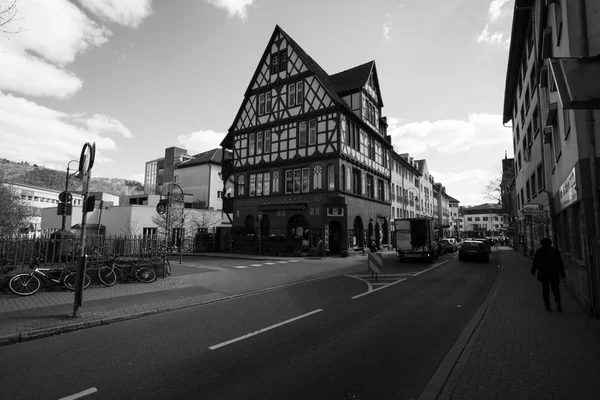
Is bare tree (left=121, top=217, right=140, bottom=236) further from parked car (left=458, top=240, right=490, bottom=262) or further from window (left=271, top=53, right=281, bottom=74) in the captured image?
parked car (left=458, top=240, right=490, bottom=262)

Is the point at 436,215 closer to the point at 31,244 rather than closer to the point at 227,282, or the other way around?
the point at 227,282

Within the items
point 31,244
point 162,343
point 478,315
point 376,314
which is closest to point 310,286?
point 376,314

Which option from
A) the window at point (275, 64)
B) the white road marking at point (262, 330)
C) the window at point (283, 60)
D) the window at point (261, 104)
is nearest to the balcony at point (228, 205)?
the window at point (261, 104)

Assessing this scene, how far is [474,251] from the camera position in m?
23.9

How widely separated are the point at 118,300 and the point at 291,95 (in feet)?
82.1

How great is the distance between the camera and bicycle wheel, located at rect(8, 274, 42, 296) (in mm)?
9705

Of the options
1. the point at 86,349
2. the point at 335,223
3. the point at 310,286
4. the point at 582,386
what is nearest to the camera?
the point at 582,386

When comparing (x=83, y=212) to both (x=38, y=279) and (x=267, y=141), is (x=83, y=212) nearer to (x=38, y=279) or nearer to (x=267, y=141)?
(x=38, y=279)

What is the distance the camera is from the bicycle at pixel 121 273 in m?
11.9

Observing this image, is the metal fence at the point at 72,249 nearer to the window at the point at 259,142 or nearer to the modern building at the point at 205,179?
the window at the point at 259,142

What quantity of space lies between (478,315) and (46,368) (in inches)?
349

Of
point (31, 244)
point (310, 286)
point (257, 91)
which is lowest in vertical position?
point (310, 286)

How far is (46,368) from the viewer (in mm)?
4922

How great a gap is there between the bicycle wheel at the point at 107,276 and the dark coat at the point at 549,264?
13947mm
